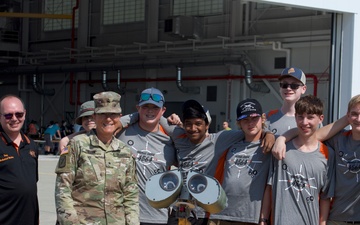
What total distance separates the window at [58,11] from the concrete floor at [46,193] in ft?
42.5

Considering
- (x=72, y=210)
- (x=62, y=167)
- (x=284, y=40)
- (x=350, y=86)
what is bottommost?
(x=72, y=210)

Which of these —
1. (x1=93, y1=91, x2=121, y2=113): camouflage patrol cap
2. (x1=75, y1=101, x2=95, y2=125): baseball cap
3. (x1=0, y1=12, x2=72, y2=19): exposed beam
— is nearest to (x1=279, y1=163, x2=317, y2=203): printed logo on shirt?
(x1=93, y1=91, x2=121, y2=113): camouflage patrol cap

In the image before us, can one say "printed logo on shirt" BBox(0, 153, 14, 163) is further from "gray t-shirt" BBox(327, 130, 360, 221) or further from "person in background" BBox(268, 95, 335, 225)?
"gray t-shirt" BBox(327, 130, 360, 221)

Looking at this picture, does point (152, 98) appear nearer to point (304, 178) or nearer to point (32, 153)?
point (32, 153)

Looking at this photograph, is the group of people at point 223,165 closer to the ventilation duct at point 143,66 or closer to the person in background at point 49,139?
the ventilation duct at point 143,66

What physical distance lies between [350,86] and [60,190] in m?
3.80

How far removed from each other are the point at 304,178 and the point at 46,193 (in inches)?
362

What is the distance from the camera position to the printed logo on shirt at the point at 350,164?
4.47 meters

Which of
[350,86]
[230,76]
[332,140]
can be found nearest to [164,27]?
[230,76]

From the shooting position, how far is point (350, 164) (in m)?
4.50

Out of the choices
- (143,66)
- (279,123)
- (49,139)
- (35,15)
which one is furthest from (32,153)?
(35,15)

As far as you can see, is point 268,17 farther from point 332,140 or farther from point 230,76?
point 332,140

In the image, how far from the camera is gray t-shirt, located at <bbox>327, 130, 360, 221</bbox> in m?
4.48

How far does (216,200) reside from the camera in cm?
371
